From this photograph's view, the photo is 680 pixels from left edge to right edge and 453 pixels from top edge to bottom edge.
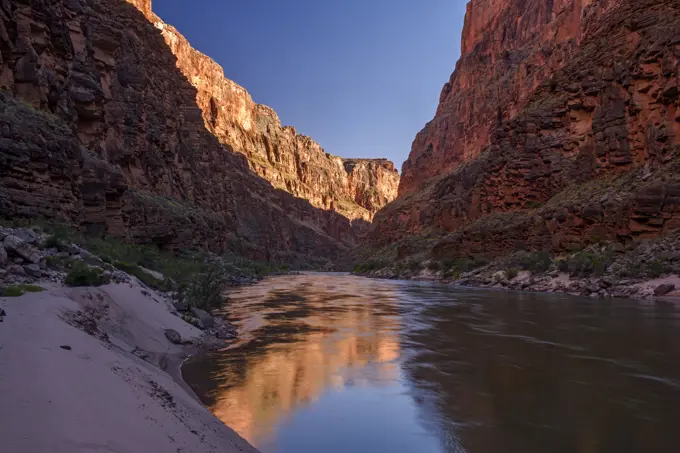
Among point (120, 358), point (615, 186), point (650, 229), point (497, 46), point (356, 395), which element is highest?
point (497, 46)

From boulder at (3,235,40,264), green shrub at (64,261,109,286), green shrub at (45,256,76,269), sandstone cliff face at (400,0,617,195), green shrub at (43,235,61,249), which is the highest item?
sandstone cliff face at (400,0,617,195)

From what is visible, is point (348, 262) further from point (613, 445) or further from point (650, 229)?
point (613, 445)

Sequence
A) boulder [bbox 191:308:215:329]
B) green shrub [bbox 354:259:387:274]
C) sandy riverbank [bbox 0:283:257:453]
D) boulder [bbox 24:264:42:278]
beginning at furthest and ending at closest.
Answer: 1. green shrub [bbox 354:259:387:274]
2. boulder [bbox 191:308:215:329]
3. boulder [bbox 24:264:42:278]
4. sandy riverbank [bbox 0:283:257:453]

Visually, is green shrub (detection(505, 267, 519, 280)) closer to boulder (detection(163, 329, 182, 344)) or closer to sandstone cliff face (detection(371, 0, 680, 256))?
sandstone cliff face (detection(371, 0, 680, 256))

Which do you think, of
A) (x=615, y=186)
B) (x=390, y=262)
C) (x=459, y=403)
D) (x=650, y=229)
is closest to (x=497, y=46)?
(x=390, y=262)

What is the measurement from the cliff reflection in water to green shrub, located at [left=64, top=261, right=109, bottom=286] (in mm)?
2182

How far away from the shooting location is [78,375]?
3494 mm

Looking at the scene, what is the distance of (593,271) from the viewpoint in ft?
77.7

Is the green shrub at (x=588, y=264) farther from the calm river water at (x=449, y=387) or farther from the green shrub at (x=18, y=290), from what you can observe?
the green shrub at (x=18, y=290)

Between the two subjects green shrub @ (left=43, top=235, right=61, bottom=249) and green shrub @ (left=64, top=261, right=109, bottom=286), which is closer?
green shrub @ (left=64, top=261, right=109, bottom=286)

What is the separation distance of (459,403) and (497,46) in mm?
92592

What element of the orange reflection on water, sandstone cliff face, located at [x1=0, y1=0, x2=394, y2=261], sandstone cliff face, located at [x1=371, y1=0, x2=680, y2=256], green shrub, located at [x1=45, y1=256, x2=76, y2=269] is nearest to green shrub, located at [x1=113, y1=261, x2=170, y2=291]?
the orange reflection on water

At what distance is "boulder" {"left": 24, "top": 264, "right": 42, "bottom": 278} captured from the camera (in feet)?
21.1

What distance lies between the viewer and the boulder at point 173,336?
7719 mm
